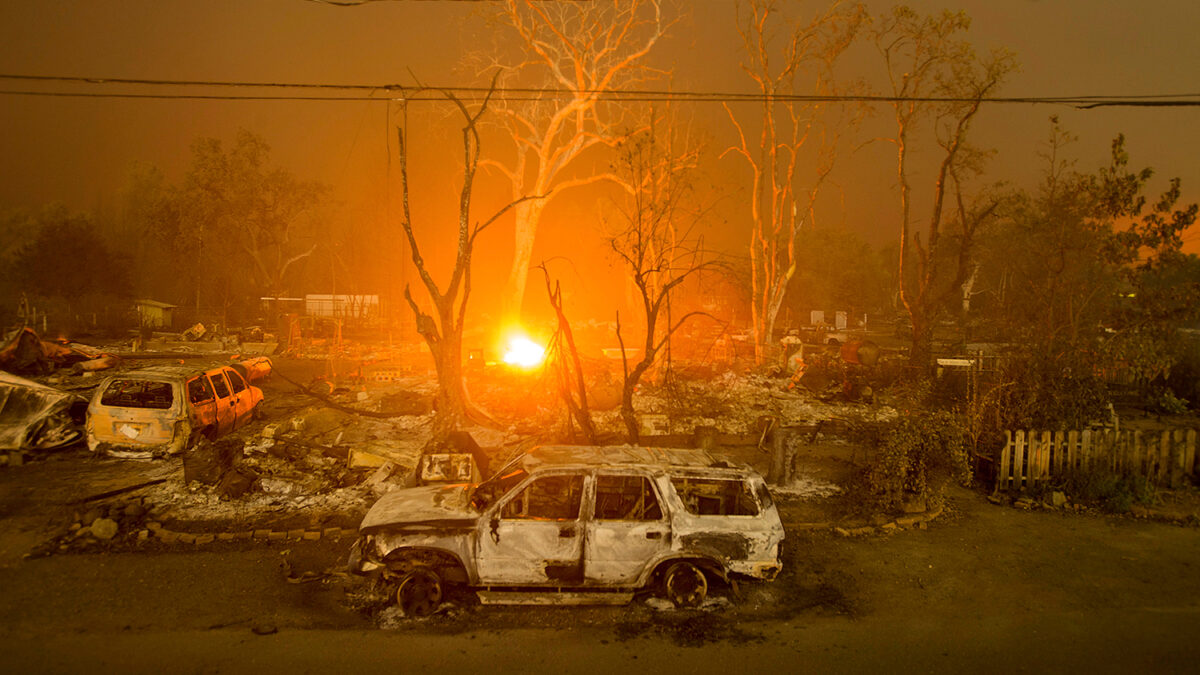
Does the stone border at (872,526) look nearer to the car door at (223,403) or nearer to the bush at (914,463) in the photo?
the bush at (914,463)

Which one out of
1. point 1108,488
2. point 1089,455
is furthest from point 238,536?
point 1089,455

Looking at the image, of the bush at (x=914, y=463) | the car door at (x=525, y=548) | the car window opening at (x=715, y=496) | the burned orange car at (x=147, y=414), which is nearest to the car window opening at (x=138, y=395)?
the burned orange car at (x=147, y=414)

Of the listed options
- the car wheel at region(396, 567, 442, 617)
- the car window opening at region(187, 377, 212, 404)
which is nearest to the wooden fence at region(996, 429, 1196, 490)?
the car wheel at region(396, 567, 442, 617)

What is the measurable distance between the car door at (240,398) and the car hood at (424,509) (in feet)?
22.6

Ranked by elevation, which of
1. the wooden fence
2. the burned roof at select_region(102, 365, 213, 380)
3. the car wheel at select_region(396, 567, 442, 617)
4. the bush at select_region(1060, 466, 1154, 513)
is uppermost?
the burned roof at select_region(102, 365, 213, 380)

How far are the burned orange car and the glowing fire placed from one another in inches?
406

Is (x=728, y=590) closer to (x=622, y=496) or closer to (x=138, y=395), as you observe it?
(x=622, y=496)

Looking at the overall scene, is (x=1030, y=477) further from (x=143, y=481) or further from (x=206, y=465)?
(x=143, y=481)

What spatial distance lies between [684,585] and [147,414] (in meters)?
9.16

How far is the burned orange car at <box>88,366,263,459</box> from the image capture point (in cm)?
1034

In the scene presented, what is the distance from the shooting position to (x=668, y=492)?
6457mm

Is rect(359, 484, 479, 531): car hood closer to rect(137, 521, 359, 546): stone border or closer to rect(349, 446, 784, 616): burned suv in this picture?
rect(349, 446, 784, 616): burned suv

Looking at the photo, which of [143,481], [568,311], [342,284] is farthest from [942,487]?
[342,284]

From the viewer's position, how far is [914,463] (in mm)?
9227
